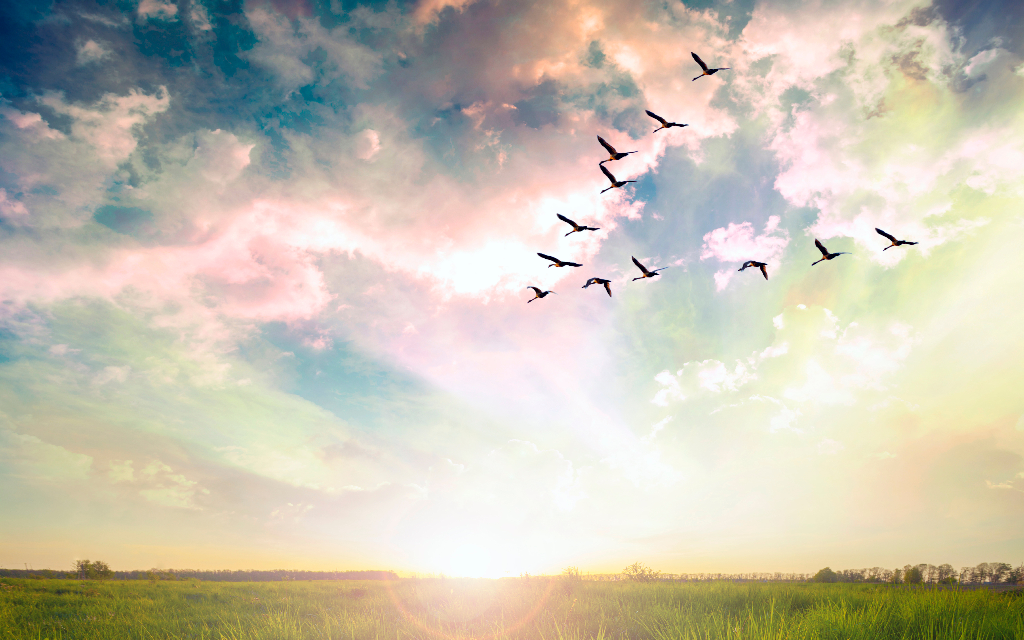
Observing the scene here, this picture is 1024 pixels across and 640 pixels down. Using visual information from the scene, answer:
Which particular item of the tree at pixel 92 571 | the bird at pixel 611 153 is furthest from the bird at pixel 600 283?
the tree at pixel 92 571

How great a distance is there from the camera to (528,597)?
69.1 ft

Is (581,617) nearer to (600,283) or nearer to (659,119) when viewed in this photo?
(600,283)

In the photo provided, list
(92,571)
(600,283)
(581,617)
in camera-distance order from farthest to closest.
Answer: (92,571) < (581,617) < (600,283)

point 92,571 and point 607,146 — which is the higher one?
point 607,146

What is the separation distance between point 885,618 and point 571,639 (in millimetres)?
8177

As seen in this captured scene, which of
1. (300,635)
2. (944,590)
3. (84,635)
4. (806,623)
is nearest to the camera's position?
(806,623)

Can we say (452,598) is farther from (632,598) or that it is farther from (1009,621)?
(1009,621)

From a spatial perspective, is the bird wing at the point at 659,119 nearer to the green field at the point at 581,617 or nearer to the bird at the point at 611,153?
the bird at the point at 611,153

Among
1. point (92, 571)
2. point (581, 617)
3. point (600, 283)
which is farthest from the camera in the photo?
point (92, 571)

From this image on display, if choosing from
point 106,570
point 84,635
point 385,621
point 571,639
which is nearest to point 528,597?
point 385,621

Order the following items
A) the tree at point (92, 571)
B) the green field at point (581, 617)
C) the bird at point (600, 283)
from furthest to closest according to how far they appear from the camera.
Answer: the tree at point (92, 571)
the bird at point (600, 283)
the green field at point (581, 617)

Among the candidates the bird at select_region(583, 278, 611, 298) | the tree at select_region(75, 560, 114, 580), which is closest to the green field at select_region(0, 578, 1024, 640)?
the bird at select_region(583, 278, 611, 298)

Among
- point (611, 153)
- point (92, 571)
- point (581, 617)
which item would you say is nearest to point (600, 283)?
point (611, 153)

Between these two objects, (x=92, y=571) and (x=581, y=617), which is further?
(x=92, y=571)
